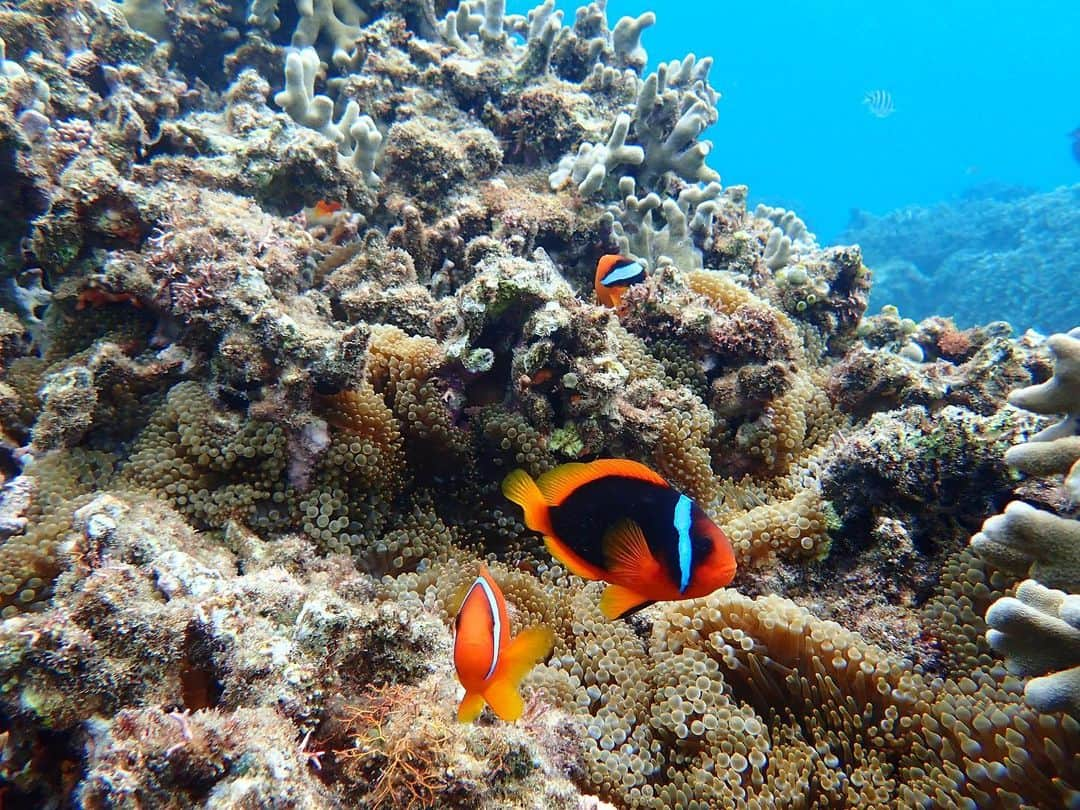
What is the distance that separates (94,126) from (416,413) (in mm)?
3215

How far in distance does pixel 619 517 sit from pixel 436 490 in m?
1.33

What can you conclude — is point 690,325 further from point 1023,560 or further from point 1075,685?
point 1075,685

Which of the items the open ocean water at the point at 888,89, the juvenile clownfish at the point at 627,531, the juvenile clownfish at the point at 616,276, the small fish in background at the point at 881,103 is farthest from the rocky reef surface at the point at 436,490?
Result: the open ocean water at the point at 888,89

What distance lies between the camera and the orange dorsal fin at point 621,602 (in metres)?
1.83

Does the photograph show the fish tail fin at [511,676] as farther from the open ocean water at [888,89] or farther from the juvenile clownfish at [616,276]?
the open ocean water at [888,89]

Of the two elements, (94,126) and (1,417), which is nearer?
(1,417)

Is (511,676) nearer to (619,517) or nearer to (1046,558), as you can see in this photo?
(619,517)

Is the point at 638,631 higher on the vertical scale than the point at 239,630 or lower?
higher

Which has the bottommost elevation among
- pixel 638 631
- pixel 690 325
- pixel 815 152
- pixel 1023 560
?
pixel 638 631

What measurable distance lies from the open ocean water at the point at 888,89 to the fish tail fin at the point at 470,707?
58254 mm

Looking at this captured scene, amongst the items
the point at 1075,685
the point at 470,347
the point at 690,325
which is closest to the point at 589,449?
the point at 470,347

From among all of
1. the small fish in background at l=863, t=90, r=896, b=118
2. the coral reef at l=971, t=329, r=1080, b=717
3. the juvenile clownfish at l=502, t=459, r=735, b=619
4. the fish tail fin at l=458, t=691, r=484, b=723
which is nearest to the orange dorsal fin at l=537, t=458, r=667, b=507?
the juvenile clownfish at l=502, t=459, r=735, b=619

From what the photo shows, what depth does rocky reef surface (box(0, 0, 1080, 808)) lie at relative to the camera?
1.64m

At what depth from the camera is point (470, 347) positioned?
2771mm
